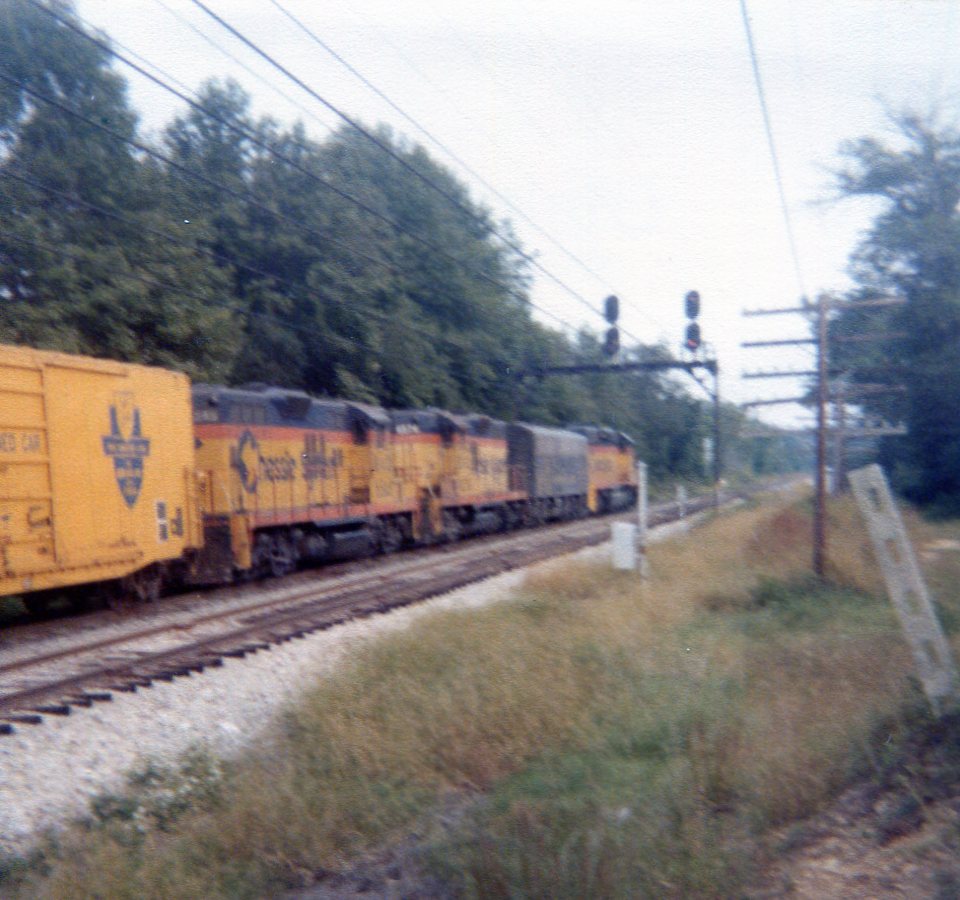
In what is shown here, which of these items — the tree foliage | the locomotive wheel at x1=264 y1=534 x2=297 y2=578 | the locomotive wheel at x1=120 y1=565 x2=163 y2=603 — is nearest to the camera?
the locomotive wheel at x1=120 y1=565 x2=163 y2=603

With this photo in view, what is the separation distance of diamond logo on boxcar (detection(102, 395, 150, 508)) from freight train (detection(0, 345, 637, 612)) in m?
0.02

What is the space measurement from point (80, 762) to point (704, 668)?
4.93m

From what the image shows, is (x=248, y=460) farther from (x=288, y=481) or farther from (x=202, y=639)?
(x=202, y=639)

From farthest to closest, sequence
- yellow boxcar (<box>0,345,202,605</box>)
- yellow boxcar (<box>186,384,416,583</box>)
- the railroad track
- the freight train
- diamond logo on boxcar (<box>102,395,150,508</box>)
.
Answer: yellow boxcar (<box>186,384,416,583</box>) < diamond logo on boxcar (<box>102,395,150,508</box>) < the freight train < yellow boxcar (<box>0,345,202,605</box>) < the railroad track

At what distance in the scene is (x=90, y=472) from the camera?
10859mm

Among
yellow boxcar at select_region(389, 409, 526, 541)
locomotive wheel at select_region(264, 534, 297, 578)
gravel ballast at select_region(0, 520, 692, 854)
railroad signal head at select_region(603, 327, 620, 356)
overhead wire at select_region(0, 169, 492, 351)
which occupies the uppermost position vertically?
overhead wire at select_region(0, 169, 492, 351)

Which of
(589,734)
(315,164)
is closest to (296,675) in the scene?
(589,734)

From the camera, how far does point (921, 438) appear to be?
28.3 metres

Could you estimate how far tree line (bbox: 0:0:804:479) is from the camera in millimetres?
20047

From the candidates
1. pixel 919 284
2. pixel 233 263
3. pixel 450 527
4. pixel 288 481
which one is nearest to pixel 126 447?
pixel 288 481

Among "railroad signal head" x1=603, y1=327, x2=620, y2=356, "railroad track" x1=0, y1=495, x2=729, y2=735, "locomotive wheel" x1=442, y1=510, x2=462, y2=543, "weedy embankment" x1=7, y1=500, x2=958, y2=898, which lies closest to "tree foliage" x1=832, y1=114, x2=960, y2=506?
"railroad signal head" x1=603, y1=327, x2=620, y2=356

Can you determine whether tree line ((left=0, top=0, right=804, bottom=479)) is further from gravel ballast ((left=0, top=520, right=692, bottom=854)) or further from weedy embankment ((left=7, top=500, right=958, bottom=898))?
weedy embankment ((left=7, top=500, right=958, bottom=898))

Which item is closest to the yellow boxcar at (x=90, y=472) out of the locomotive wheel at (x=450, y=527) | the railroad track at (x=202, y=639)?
the railroad track at (x=202, y=639)

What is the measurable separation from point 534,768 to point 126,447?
753 centimetres
